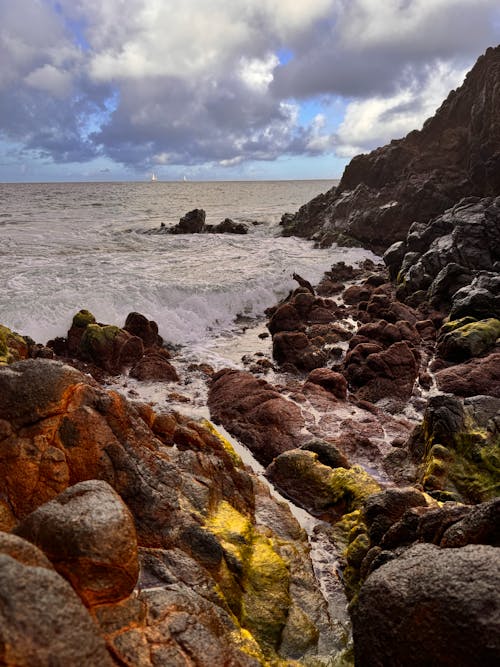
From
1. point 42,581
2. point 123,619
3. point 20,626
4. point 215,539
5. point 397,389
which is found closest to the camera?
point 20,626

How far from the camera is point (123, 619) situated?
3.86 m

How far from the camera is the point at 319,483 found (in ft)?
28.9

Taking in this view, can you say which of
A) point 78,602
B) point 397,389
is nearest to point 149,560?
point 78,602

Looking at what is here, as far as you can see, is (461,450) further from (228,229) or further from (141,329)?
(228,229)

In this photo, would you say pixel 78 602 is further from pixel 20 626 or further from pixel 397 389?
pixel 397 389

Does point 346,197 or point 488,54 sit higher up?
point 488,54

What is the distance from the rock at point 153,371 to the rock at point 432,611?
10582 millimetres

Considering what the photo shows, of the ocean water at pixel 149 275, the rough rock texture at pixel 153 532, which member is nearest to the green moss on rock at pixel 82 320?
the ocean water at pixel 149 275

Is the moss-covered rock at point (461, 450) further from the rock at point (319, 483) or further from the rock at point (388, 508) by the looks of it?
the rock at point (388, 508)

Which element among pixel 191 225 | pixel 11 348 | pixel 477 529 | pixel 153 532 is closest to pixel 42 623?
pixel 153 532

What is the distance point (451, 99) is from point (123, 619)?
54526mm

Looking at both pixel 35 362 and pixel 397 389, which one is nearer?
pixel 35 362

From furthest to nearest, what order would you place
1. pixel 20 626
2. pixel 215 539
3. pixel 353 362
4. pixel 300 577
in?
pixel 353 362 → pixel 300 577 → pixel 215 539 → pixel 20 626

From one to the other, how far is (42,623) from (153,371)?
39.8 ft
